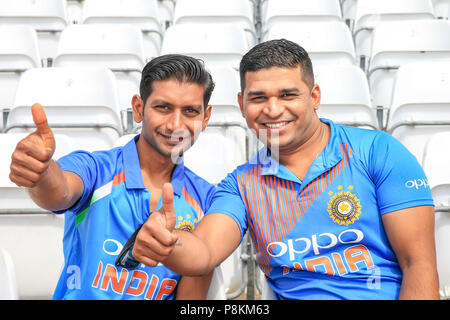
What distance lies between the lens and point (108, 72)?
3.02 metres

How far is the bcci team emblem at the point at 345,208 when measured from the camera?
163 centimetres

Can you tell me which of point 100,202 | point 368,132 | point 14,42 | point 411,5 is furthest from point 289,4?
point 100,202

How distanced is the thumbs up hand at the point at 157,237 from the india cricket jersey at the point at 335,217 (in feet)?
1.31

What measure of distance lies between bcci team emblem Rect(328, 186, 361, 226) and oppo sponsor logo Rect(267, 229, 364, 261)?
0.12 ft

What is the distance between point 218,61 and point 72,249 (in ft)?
7.44

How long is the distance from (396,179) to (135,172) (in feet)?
2.61

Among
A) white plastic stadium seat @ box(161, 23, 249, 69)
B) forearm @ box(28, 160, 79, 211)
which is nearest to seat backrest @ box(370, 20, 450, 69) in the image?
white plastic stadium seat @ box(161, 23, 249, 69)

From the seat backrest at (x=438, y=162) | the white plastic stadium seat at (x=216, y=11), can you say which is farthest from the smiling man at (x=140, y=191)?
the white plastic stadium seat at (x=216, y=11)

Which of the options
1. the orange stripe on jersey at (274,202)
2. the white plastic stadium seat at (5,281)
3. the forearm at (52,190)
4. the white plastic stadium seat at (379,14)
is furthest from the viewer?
the white plastic stadium seat at (379,14)

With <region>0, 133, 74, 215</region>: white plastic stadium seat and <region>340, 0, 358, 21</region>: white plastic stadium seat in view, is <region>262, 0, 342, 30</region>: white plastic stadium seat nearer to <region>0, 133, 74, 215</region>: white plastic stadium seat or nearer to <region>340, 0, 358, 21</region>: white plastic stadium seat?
<region>340, 0, 358, 21</region>: white plastic stadium seat

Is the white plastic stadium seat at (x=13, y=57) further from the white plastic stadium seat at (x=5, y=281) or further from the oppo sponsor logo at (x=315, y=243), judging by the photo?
the oppo sponsor logo at (x=315, y=243)

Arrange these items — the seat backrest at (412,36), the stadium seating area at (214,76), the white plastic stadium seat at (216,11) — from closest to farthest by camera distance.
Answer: the stadium seating area at (214,76)
the seat backrest at (412,36)
the white plastic stadium seat at (216,11)

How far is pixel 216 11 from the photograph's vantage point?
181 inches
